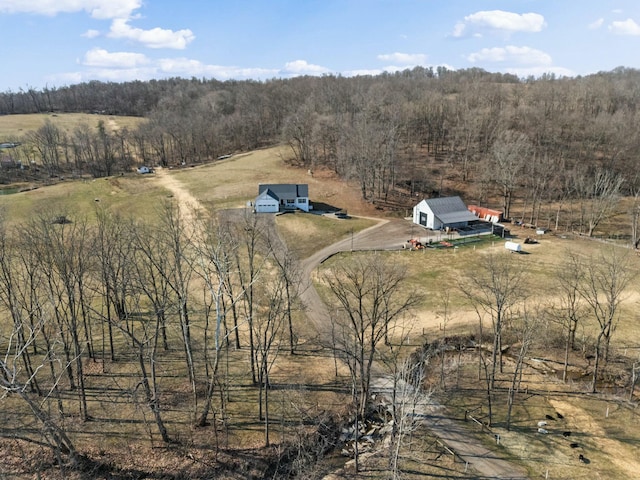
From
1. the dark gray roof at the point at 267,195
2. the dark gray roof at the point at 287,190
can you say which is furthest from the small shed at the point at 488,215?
the dark gray roof at the point at 267,195

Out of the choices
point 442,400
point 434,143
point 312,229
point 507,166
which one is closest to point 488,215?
point 507,166

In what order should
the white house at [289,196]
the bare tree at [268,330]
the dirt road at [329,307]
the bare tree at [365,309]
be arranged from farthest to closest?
the white house at [289,196] → the bare tree at [365,309] → the bare tree at [268,330] → the dirt road at [329,307]

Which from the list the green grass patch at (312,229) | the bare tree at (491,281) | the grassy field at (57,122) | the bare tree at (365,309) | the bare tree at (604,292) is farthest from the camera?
the grassy field at (57,122)

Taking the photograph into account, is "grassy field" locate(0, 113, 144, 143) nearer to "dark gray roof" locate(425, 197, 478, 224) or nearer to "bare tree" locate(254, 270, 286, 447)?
"dark gray roof" locate(425, 197, 478, 224)

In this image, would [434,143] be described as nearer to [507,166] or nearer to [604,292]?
[507,166]

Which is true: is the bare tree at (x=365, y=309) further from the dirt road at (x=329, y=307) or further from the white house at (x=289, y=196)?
the white house at (x=289, y=196)

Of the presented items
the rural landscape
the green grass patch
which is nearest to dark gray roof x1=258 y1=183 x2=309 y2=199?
the rural landscape
